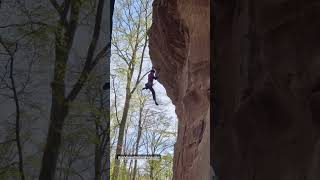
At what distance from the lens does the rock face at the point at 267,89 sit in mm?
1520

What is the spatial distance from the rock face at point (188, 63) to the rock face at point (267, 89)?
0.87m

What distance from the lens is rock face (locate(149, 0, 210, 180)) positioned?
2797 mm

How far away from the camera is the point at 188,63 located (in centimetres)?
297

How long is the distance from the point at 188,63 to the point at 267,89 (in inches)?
54.2

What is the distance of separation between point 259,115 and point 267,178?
8.6 inches

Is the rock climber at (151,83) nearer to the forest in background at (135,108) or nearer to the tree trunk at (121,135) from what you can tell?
the forest in background at (135,108)

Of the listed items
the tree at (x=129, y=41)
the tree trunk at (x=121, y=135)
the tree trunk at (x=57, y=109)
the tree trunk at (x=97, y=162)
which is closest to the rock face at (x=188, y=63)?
the tree at (x=129, y=41)

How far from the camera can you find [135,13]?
2988 mm

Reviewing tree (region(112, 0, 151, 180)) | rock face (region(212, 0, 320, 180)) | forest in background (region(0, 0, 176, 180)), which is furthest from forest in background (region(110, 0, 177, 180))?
rock face (region(212, 0, 320, 180))

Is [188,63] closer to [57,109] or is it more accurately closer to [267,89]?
[57,109]

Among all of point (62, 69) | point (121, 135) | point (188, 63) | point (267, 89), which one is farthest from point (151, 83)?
point (267, 89)

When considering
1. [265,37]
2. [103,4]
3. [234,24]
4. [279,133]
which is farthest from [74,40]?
[279,133]

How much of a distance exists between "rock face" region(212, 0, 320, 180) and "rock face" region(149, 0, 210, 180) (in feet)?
2.87

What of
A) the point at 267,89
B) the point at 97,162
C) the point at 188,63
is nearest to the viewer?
the point at 267,89
